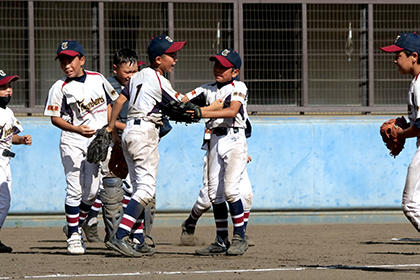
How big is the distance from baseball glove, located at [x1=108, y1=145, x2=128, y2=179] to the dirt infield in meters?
0.81

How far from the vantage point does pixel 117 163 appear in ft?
27.2

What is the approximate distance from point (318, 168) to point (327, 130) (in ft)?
1.88

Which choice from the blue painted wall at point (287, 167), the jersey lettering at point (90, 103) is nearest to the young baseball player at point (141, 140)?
the jersey lettering at point (90, 103)

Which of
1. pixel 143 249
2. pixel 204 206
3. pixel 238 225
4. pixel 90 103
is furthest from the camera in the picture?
pixel 204 206

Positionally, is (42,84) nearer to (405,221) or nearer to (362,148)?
(362,148)

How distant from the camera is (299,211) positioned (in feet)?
39.6

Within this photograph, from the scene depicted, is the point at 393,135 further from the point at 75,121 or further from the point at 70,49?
the point at 70,49

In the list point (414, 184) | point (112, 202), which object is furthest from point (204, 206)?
point (414, 184)

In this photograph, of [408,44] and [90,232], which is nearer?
[408,44]

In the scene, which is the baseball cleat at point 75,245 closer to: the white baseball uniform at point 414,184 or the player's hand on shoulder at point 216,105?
the player's hand on shoulder at point 216,105

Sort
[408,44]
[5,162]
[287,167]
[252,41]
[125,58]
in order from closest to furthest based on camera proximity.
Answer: [408,44]
[5,162]
[125,58]
[287,167]
[252,41]

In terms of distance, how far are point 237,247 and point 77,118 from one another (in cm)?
199

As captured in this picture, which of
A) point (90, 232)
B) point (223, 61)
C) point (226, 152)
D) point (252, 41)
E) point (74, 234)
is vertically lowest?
point (90, 232)

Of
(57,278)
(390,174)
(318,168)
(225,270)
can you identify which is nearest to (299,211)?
(318,168)
